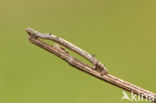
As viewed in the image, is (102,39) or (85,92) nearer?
(85,92)

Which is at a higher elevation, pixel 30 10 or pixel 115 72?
pixel 30 10

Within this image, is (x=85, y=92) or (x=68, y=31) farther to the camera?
(x=68, y=31)

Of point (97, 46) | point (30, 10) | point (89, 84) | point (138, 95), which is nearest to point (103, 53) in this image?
point (97, 46)

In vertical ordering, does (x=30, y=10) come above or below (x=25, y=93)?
above

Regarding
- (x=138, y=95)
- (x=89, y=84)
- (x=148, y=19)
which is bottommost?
(x=138, y=95)

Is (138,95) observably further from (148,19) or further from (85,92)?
(148,19)

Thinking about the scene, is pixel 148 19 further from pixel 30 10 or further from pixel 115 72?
pixel 30 10

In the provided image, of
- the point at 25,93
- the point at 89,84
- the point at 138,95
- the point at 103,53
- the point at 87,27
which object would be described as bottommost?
the point at 138,95

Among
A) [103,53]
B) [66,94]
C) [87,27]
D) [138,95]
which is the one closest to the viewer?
[138,95]

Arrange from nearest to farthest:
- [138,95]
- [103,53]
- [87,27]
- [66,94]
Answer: [138,95] < [66,94] < [103,53] < [87,27]
